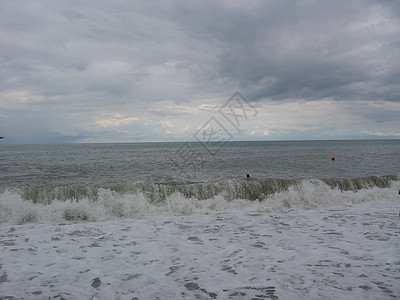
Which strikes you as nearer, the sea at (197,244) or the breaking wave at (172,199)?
the sea at (197,244)

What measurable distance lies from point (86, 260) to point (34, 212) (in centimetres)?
543

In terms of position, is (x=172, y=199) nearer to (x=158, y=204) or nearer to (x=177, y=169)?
(x=158, y=204)

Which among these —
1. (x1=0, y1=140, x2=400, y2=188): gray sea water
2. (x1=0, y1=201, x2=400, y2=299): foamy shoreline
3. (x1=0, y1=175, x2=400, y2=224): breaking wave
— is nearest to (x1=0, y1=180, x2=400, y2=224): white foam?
(x1=0, y1=175, x2=400, y2=224): breaking wave

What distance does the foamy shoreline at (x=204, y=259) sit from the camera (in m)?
4.76

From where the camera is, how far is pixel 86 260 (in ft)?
20.4

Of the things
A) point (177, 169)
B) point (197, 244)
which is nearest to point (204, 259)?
point (197, 244)

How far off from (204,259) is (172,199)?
6545mm

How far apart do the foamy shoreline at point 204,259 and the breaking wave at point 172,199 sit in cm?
114

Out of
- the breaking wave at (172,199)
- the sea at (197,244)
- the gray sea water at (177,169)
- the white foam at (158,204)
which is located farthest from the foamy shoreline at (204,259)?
the gray sea water at (177,169)

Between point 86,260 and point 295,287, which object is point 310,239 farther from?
point 86,260

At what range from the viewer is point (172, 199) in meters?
12.6

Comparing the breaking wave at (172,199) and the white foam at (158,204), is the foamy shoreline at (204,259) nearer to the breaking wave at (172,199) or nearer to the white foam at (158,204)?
the white foam at (158,204)

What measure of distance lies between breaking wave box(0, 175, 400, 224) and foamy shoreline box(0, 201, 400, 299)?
1143 mm

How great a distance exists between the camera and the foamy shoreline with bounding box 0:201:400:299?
4.76 m
